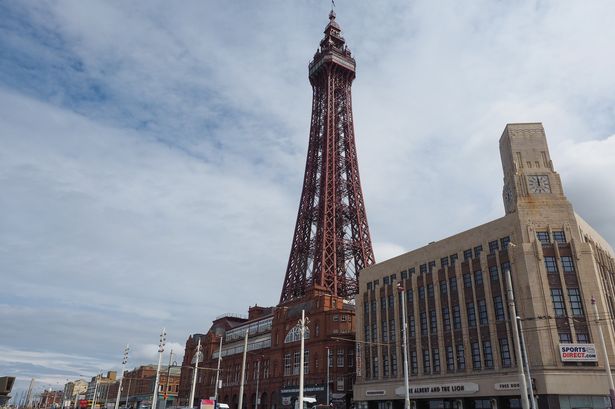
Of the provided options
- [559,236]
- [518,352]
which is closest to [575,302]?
[559,236]

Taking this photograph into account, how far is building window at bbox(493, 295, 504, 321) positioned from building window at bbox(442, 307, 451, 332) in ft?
20.4

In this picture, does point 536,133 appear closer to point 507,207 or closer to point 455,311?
point 507,207

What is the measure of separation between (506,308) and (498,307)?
1.10 metres

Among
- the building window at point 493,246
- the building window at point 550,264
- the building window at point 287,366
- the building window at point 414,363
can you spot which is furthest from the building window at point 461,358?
the building window at point 287,366

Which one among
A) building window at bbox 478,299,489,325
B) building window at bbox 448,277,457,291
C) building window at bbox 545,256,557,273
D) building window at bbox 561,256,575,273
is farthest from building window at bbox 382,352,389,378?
building window at bbox 561,256,575,273

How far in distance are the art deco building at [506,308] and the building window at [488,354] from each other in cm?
14

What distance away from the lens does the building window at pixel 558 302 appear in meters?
44.6

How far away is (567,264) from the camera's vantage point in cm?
4647

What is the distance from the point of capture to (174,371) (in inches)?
6634

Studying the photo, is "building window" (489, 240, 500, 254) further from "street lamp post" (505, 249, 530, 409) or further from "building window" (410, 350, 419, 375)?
"street lamp post" (505, 249, 530, 409)

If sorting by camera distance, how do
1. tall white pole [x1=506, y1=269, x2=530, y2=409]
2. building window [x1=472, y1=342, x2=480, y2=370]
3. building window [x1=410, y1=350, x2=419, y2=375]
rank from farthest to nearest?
building window [x1=410, y1=350, x2=419, y2=375] → building window [x1=472, y1=342, x2=480, y2=370] → tall white pole [x1=506, y1=269, x2=530, y2=409]

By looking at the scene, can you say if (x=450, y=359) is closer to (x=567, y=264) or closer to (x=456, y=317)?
(x=456, y=317)

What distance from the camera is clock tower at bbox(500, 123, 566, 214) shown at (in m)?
51.0

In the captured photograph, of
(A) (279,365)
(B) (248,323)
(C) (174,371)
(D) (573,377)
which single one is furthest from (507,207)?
(C) (174,371)
